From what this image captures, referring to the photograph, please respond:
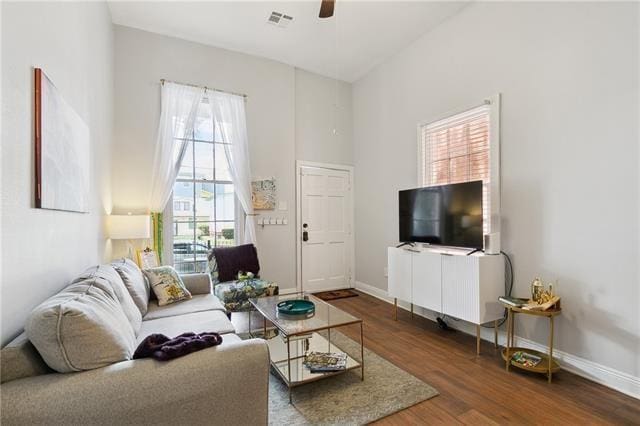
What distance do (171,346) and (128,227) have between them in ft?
7.84

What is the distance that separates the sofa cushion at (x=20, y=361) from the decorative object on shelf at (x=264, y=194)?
3.27m

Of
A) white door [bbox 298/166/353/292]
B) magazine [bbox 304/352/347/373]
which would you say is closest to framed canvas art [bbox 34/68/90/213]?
magazine [bbox 304/352/347/373]

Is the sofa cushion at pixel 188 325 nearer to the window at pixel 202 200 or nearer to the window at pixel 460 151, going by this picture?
the window at pixel 202 200

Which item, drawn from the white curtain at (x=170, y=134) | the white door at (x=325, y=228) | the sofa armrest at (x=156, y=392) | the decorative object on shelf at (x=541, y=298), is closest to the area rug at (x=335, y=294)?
the white door at (x=325, y=228)

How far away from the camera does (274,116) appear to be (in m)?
4.71

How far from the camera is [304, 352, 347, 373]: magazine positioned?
7.52 feet

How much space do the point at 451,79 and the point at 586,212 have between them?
197 centimetres

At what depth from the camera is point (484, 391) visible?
7.38 feet

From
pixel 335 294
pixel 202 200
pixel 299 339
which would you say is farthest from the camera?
pixel 335 294

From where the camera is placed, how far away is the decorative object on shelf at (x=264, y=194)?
4.52 m

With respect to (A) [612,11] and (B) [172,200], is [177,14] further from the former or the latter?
(A) [612,11]

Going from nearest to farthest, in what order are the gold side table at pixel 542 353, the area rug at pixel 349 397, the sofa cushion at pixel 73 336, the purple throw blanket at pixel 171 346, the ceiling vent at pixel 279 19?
the sofa cushion at pixel 73 336 < the purple throw blanket at pixel 171 346 < the area rug at pixel 349 397 < the gold side table at pixel 542 353 < the ceiling vent at pixel 279 19

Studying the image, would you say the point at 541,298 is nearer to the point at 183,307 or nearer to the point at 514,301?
the point at 514,301

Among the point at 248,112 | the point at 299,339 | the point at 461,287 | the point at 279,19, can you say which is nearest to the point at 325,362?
the point at 299,339
